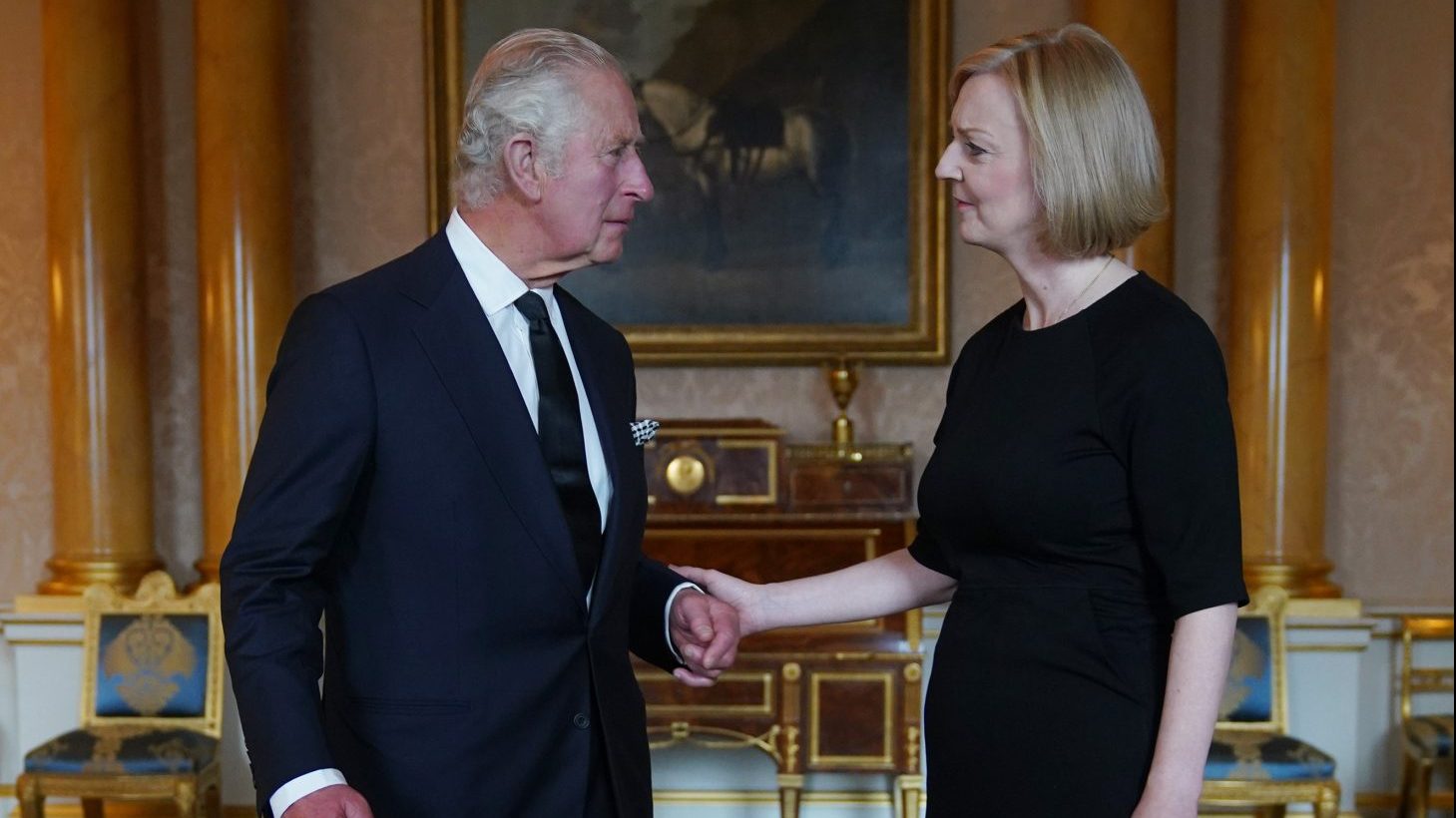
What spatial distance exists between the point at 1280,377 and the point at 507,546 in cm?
387

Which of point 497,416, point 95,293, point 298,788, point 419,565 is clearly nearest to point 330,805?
point 298,788

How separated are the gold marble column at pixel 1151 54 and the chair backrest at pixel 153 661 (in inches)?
140

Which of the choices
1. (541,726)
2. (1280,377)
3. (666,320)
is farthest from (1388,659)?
(541,726)

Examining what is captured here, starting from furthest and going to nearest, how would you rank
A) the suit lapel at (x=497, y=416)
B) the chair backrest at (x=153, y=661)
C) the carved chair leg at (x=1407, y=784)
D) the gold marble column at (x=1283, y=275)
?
1. the carved chair leg at (x=1407, y=784)
2. the gold marble column at (x=1283, y=275)
3. the chair backrest at (x=153, y=661)
4. the suit lapel at (x=497, y=416)

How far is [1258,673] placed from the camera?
15.8ft

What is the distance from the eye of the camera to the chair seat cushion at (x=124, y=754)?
453cm

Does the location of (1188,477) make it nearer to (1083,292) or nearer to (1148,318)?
(1148,318)

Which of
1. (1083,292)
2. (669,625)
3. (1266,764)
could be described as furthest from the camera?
(1266,764)

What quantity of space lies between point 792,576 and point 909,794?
82cm

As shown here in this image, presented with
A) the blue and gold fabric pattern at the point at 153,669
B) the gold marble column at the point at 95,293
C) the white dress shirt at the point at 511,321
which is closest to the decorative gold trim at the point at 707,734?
the blue and gold fabric pattern at the point at 153,669

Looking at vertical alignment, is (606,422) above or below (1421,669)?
above

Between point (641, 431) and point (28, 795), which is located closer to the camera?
point (641, 431)

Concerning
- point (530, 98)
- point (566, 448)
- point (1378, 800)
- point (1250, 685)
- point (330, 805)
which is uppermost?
point (530, 98)

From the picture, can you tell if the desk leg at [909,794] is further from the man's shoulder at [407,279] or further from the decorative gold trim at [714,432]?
the man's shoulder at [407,279]
